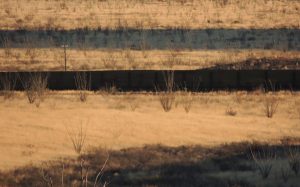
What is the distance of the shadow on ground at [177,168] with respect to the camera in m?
9.39

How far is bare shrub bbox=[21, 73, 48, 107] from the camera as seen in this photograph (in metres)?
16.0

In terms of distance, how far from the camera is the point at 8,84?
17.0 metres

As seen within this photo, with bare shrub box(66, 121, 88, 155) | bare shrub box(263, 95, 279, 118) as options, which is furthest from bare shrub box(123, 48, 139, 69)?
bare shrub box(66, 121, 88, 155)

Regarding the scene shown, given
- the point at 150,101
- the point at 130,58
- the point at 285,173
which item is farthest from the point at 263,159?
the point at 130,58

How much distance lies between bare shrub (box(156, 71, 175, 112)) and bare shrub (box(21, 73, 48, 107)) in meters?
3.06

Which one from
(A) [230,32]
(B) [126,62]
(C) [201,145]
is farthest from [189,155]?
(A) [230,32]

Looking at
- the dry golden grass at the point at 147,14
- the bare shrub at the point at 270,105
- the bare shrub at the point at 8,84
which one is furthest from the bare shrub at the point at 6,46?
the bare shrub at the point at 270,105

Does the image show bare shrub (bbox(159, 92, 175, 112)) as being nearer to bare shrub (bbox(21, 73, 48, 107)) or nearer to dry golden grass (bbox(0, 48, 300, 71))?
bare shrub (bbox(21, 73, 48, 107))

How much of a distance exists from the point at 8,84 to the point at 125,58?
6.47 m

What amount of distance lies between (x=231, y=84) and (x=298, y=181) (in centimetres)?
841

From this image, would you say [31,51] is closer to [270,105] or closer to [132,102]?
[132,102]

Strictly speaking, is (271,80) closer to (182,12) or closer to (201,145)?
(201,145)

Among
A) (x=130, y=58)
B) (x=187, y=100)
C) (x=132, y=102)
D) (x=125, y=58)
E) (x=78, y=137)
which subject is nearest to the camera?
(x=78, y=137)

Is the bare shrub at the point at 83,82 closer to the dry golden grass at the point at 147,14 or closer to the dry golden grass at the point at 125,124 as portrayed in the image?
the dry golden grass at the point at 125,124
